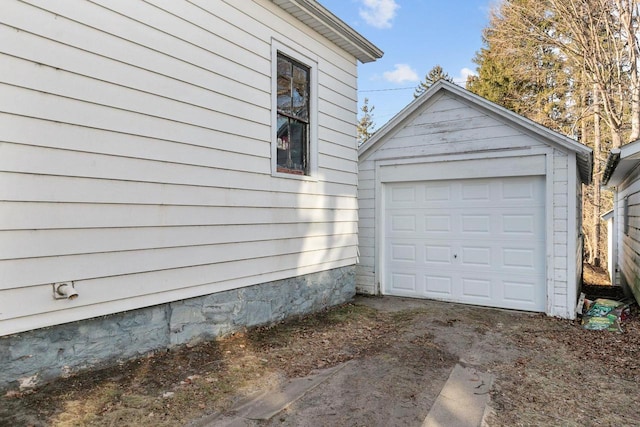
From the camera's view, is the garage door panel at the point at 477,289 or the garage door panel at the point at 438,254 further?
the garage door panel at the point at 438,254

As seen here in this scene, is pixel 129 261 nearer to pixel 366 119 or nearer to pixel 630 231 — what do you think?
pixel 630 231

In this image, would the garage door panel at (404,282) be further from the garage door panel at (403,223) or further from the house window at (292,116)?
the house window at (292,116)

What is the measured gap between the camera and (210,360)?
3.96m

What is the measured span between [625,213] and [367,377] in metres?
9.35

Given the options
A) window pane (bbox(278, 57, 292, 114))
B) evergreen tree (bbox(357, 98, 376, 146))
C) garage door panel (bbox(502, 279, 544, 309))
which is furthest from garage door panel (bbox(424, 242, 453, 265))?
evergreen tree (bbox(357, 98, 376, 146))

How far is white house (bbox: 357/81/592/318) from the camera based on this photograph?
613 centimetres

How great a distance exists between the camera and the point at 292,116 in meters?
5.68

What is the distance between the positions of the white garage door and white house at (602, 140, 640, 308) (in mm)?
1686

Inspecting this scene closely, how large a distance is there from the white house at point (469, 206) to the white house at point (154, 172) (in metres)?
1.88

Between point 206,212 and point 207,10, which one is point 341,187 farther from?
point 207,10

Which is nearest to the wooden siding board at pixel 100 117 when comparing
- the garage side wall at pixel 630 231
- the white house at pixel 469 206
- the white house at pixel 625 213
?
the white house at pixel 469 206

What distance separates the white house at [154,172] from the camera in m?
3.00

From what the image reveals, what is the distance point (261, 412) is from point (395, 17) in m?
17.9

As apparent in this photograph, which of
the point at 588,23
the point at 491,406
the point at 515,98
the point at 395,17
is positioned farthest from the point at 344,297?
the point at 515,98
